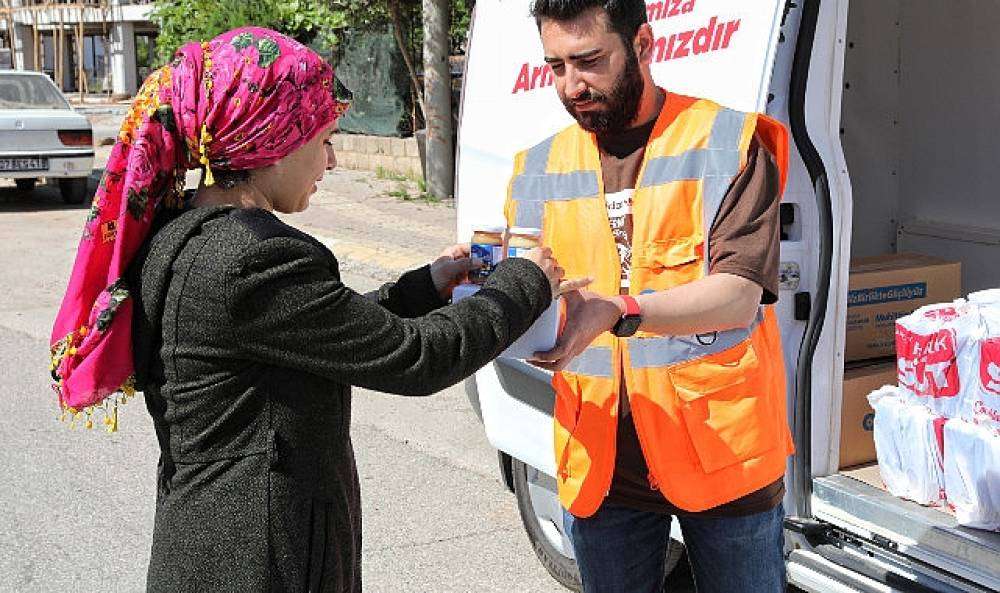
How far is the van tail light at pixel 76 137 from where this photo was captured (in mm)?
14984

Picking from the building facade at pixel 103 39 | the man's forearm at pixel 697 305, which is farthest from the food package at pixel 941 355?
the building facade at pixel 103 39

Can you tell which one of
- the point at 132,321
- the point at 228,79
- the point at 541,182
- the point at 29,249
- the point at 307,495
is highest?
the point at 228,79

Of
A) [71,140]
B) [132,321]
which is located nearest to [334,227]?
[71,140]

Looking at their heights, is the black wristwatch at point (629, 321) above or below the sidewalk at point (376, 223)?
above

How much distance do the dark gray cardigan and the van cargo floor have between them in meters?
1.50

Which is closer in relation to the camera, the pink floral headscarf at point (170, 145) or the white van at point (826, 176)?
the pink floral headscarf at point (170, 145)

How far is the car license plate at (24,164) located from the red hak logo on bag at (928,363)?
13198 millimetres

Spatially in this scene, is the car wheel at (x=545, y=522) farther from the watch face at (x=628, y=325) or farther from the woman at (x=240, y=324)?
the woman at (x=240, y=324)

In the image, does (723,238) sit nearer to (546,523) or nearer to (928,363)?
(928,363)

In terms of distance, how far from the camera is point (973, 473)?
3.22m

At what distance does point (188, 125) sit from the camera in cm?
207

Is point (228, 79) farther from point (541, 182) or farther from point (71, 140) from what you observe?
point (71, 140)

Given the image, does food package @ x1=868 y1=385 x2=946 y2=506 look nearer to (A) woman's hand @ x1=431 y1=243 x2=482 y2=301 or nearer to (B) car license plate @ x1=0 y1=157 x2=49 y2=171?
(A) woman's hand @ x1=431 y1=243 x2=482 y2=301

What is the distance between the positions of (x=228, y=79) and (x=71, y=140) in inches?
546
